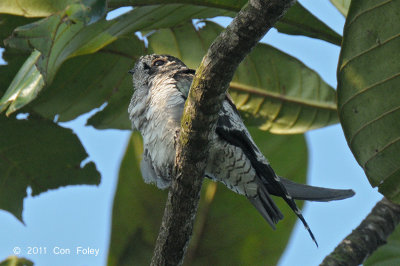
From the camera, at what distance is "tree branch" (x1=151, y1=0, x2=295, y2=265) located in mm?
1964

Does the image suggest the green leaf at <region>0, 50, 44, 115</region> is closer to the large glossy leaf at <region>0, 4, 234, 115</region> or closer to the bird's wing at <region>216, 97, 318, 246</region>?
the large glossy leaf at <region>0, 4, 234, 115</region>

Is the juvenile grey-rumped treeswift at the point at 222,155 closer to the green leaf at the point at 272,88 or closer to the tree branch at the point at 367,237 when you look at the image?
the tree branch at the point at 367,237

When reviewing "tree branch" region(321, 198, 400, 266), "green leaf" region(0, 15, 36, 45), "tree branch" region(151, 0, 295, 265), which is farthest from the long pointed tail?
"green leaf" region(0, 15, 36, 45)

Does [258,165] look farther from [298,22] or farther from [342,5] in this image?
[342,5]

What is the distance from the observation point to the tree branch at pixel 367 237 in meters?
3.08

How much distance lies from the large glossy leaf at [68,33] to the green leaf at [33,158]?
805mm

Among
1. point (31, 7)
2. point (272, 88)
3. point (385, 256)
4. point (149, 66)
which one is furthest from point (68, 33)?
point (385, 256)

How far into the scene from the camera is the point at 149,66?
13.0 ft

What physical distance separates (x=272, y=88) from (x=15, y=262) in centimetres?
209

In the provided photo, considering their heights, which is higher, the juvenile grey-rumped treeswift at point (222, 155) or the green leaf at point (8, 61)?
the juvenile grey-rumped treeswift at point (222, 155)

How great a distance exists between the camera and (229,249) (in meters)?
3.63

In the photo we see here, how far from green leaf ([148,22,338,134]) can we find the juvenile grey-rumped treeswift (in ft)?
1.64

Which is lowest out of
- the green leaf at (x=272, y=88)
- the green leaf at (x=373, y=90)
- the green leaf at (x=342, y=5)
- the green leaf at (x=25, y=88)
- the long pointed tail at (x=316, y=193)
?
the green leaf at (x=25, y=88)

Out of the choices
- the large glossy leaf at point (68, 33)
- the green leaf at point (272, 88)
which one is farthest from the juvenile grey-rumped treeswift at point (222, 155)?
the green leaf at point (272, 88)
